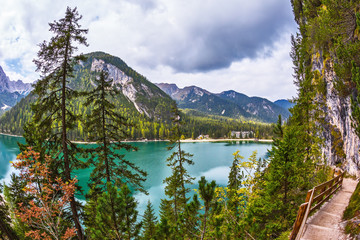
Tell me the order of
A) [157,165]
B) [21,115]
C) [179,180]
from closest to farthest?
[179,180] → [157,165] → [21,115]

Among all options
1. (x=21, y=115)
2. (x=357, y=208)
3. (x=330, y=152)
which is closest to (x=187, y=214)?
(x=357, y=208)

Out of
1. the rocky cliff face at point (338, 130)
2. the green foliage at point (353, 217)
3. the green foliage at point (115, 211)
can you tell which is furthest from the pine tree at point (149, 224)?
the rocky cliff face at point (338, 130)

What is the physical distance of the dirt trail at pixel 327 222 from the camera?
5.68 m

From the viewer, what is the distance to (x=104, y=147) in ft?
34.1

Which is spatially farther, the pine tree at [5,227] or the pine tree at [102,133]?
the pine tree at [102,133]

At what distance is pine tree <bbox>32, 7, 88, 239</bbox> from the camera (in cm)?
805

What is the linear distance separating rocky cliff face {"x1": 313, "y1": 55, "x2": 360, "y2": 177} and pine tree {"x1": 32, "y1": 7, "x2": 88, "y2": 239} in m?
16.1

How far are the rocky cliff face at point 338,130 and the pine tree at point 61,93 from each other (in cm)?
1613

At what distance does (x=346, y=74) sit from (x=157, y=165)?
160 feet

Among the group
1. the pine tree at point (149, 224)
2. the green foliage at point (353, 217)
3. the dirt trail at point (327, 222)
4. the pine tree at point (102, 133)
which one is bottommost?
the pine tree at point (149, 224)

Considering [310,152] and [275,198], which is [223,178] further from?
[275,198]

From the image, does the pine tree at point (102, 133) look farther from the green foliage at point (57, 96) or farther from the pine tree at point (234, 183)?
the pine tree at point (234, 183)

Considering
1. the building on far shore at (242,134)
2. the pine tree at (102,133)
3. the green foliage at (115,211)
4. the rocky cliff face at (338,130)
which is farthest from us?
the building on far shore at (242,134)

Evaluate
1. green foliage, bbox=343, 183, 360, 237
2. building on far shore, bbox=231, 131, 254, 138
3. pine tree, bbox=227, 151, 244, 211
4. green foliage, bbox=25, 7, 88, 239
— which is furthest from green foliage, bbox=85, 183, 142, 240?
building on far shore, bbox=231, 131, 254, 138
